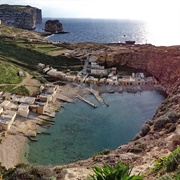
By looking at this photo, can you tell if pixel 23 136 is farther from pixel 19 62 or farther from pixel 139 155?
pixel 19 62

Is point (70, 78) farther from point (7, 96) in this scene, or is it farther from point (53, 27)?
point (53, 27)

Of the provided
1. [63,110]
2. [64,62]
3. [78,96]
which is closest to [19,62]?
[64,62]

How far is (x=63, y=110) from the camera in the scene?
1747 inches

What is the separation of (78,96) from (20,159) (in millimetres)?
22584

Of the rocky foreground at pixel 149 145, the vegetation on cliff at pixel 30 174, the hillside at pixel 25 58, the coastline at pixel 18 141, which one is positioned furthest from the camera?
the hillside at pixel 25 58

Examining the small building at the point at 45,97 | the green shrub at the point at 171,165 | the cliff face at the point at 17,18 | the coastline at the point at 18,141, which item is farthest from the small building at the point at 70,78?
the cliff face at the point at 17,18

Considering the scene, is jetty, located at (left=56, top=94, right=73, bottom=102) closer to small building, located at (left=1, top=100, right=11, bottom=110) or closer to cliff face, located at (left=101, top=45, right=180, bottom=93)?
small building, located at (left=1, top=100, right=11, bottom=110)

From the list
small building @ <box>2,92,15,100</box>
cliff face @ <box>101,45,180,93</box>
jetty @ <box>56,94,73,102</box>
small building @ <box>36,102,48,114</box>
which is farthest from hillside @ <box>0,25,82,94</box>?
cliff face @ <box>101,45,180,93</box>

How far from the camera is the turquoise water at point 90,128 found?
31719mm

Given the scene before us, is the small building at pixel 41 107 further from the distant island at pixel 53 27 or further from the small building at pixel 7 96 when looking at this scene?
the distant island at pixel 53 27

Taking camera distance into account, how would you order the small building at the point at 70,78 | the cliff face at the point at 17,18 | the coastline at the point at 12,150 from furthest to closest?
1. the cliff face at the point at 17,18
2. the small building at the point at 70,78
3. the coastline at the point at 12,150

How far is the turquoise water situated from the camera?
31719 mm

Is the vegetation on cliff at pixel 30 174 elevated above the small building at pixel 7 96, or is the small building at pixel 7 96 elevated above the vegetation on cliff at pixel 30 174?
the vegetation on cliff at pixel 30 174

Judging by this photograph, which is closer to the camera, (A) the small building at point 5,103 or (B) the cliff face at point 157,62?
(A) the small building at point 5,103
